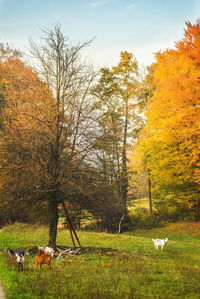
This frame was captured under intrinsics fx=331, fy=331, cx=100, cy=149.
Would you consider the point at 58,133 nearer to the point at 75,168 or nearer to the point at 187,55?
the point at 75,168

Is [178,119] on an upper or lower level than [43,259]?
upper

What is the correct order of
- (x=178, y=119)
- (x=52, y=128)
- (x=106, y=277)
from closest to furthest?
(x=106, y=277), (x=52, y=128), (x=178, y=119)

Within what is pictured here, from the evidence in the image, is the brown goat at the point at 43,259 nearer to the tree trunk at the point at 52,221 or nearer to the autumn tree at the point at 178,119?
the tree trunk at the point at 52,221

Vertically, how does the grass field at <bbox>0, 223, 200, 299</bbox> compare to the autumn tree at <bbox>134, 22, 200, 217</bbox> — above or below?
below

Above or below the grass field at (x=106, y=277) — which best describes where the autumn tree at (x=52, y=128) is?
above

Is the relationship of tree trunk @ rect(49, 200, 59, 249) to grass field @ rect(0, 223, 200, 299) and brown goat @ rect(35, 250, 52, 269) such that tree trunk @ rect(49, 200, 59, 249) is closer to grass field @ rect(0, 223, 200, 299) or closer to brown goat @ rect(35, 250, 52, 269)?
grass field @ rect(0, 223, 200, 299)

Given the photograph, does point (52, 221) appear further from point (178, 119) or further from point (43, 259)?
point (178, 119)

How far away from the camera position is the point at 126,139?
3180 cm

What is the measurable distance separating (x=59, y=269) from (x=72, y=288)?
96.3 inches

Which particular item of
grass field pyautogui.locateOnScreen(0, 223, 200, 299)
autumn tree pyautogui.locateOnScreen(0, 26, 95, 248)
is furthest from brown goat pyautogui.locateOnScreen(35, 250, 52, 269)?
autumn tree pyautogui.locateOnScreen(0, 26, 95, 248)

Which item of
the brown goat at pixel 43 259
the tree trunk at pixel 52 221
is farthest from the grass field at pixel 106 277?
the tree trunk at pixel 52 221

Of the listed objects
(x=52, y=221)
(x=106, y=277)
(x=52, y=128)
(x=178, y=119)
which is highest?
(x=178, y=119)

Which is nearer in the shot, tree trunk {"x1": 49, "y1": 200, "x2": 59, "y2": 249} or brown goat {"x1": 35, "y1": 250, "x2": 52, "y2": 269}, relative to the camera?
brown goat {"x1": 35, "y1": 250, "x2": 52, "y2": 269}

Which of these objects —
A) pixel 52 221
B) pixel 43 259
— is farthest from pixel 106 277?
pixel 52 221
